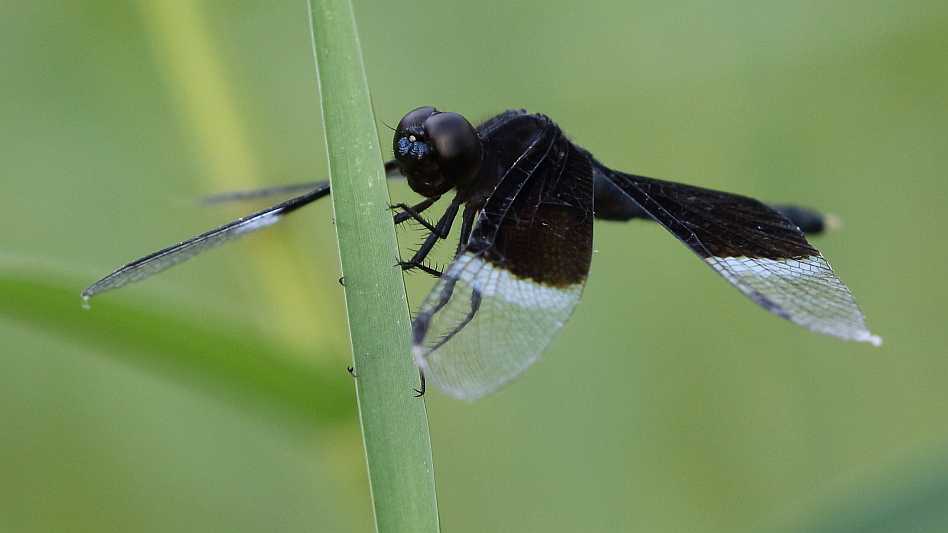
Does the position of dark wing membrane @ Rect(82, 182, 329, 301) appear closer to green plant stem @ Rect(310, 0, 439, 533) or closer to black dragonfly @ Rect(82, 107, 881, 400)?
black dragonfly @ Rect(82, 107, 881, 400)

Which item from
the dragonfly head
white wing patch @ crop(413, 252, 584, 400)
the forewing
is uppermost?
the forewing

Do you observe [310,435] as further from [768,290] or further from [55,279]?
[768,290]

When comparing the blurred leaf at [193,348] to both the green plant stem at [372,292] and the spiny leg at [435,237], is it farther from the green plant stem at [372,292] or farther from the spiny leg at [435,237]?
the green plant stem at [372,292]

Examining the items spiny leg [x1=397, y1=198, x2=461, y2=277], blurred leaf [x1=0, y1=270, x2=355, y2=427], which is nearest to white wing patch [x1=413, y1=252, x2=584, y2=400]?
spiny leg [x1=397, y1=198, x2=461, y2=277]

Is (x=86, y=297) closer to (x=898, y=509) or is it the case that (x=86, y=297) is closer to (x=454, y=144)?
(x=454, y=144)

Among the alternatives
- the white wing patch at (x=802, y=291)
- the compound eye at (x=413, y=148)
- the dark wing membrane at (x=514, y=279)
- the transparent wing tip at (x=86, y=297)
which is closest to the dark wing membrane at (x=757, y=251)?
the white wing patch at (x=802, y=291)

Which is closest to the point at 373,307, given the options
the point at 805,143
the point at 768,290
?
the point at 768,290

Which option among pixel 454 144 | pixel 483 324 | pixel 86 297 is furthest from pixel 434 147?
pixel 86 297
